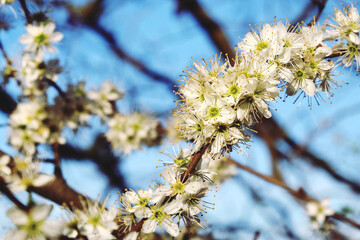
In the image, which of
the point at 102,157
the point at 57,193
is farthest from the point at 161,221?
the point at 102,157

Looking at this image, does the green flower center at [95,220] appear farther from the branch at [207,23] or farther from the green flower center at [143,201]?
the branch at [207,23]

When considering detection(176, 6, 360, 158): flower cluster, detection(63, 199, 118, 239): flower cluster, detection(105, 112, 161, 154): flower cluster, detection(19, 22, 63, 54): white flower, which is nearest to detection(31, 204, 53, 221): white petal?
detection(63, 199, 118, 239): flower cluster

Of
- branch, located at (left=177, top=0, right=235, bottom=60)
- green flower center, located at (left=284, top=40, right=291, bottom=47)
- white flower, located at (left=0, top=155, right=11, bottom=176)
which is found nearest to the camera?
green flower center, located at (left=284, top=40, right=291, bottom=47)

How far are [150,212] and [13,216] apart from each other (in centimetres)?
52

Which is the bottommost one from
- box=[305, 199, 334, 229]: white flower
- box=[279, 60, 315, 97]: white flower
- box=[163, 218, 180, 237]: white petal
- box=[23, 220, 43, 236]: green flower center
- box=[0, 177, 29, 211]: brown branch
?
box=[23, 220, 43, 236]: green flower center

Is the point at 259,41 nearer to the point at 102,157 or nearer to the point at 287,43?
the point at 287,43

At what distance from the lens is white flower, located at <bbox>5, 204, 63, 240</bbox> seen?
1076 mm

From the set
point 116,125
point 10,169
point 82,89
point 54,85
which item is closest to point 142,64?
point 116,125

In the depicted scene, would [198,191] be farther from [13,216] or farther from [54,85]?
[54,85]

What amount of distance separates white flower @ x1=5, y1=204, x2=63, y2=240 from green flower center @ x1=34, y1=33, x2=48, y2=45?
1.44 m

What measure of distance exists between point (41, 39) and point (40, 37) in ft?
0.05

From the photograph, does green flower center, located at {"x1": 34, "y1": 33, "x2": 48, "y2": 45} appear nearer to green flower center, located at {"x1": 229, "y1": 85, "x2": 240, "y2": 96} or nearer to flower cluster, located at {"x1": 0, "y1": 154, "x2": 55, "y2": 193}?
flower cluster, located at {"x1": 0, "y1": 154, "x2": 55, "y2": 193}

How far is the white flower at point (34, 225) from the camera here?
3.53ft

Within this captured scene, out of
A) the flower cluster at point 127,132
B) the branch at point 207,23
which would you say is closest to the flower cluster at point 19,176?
the flower cluster at point 127,132
